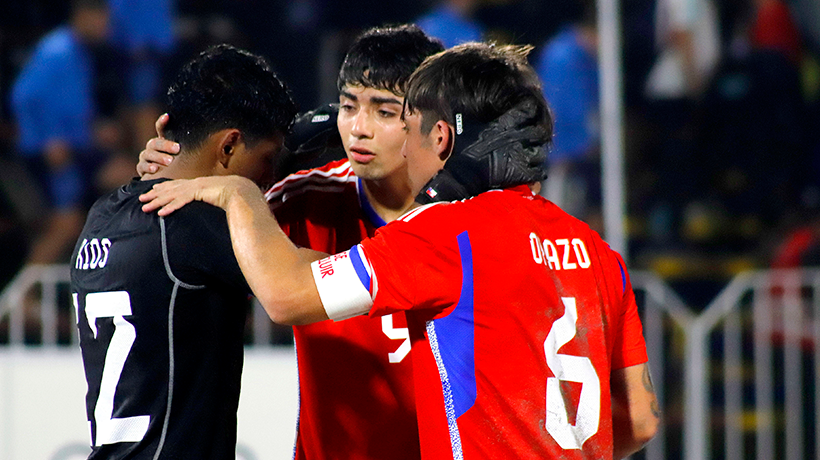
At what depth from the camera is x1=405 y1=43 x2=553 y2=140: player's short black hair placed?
101 inches

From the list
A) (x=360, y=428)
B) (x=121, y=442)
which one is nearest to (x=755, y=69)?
(x=360, y=428)

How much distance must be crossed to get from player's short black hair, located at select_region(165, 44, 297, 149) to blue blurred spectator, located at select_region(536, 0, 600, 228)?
586 centimetres

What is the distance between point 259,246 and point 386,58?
3.99 ft

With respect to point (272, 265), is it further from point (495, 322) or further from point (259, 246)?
point (495, 322)

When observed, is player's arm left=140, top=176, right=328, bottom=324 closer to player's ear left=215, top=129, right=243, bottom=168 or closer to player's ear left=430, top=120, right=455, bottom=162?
player's ear left=215, top=129, right=243, bottom=168

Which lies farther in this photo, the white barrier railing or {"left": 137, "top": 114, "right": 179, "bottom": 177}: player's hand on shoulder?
the white barrier railing

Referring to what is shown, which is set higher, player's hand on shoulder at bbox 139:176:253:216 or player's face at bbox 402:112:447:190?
player's face at bbox 402:112:447:190

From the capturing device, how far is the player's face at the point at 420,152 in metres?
2.67

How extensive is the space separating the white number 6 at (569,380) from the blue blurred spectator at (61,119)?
242 inches

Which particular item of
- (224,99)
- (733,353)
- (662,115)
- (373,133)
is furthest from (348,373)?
(662,115)

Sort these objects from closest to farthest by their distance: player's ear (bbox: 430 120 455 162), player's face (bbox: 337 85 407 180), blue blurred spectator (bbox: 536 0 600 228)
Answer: player's ear (bbox: 430 120 455 162) < player's face (bbox: 337 85 407 180) < blue blurred spectator (bbox: 536 0 600 228)

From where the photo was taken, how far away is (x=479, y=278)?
2.40m

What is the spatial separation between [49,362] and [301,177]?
282 centimetres

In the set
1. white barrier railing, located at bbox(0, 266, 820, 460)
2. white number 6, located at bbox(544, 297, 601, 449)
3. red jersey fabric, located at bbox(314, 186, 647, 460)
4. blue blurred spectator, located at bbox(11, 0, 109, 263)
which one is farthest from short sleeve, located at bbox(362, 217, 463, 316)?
blue blurred spectator, located at bbox(11, 0, 109, 263)
